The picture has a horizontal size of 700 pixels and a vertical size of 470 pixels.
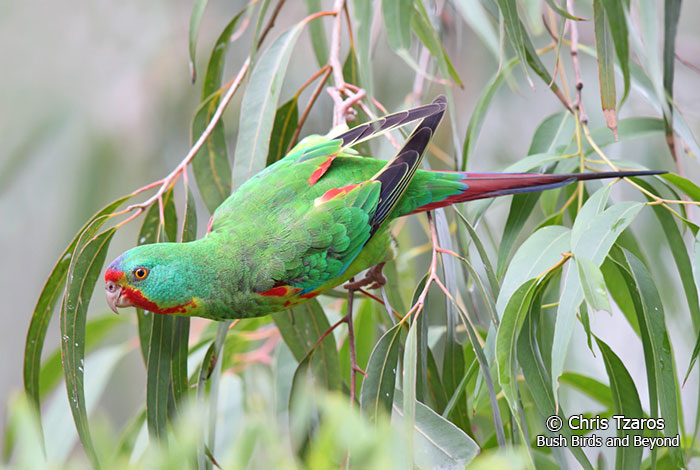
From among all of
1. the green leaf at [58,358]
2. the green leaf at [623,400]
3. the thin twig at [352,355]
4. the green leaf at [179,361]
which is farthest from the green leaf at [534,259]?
the green leaf at [58,358]

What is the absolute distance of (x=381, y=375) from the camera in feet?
3.60

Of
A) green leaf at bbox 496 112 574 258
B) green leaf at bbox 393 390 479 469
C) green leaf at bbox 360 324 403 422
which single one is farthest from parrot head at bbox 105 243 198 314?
green leaf at bbox 496 112 574 258

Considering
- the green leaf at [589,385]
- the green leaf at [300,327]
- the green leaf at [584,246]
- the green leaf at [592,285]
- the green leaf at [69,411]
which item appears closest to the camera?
the green leaf at [592,285]

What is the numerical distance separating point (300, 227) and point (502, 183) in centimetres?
40

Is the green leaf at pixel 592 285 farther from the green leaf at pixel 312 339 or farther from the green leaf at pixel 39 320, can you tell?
the green leaf at pixel 39 320

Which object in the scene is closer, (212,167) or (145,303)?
(145,303)

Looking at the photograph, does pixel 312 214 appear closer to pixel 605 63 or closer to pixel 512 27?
pixel 512 27

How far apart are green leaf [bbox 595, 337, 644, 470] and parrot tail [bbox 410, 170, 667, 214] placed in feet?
0.98

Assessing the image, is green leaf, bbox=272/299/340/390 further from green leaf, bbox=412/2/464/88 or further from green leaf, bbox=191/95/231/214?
green leaf, bbox=412/2/464/88

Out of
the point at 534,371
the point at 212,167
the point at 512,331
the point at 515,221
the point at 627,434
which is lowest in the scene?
the point at 627,434

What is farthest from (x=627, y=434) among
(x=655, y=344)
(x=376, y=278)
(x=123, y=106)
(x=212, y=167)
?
(x=123, y=106)

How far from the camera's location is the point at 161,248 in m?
1.09

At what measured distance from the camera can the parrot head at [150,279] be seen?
106 cm

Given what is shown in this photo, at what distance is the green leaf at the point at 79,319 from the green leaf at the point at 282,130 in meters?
0.48
